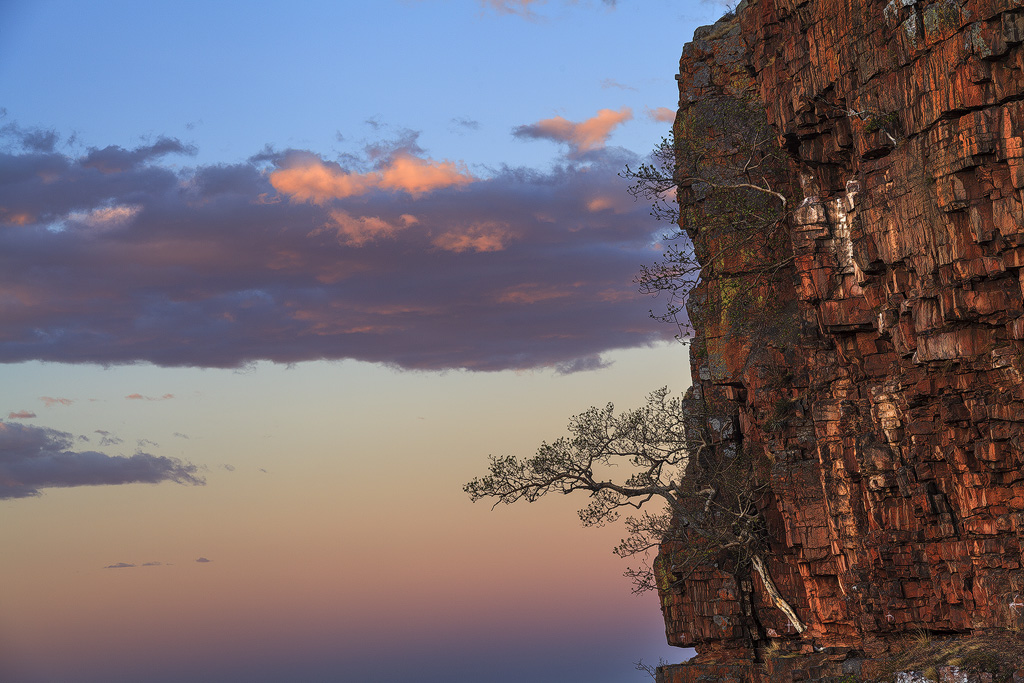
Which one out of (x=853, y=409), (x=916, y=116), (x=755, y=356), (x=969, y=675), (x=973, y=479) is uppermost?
(x=916, y=116)

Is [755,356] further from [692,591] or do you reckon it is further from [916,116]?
[916,116]

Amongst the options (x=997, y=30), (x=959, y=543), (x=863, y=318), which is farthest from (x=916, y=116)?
(x=959, y=543)

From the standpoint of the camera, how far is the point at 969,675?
25.0m

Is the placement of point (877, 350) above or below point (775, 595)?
above

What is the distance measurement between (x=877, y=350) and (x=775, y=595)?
1042cm

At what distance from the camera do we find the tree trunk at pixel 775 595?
3709 cm

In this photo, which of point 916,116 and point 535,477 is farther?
point 535,477

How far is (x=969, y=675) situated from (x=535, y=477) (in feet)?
66.8

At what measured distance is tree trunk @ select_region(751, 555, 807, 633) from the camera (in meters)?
37.1

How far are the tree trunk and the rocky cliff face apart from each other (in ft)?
1.12

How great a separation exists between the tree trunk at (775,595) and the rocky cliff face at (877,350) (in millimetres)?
342

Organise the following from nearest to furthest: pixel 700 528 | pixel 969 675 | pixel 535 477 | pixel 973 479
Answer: pixel 969 675, pixel 973 479, pixel 700 528, pixel 535 477

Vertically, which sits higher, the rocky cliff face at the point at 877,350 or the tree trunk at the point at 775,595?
the rocky cliff face at the point at 877,350

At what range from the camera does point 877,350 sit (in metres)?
33.7
